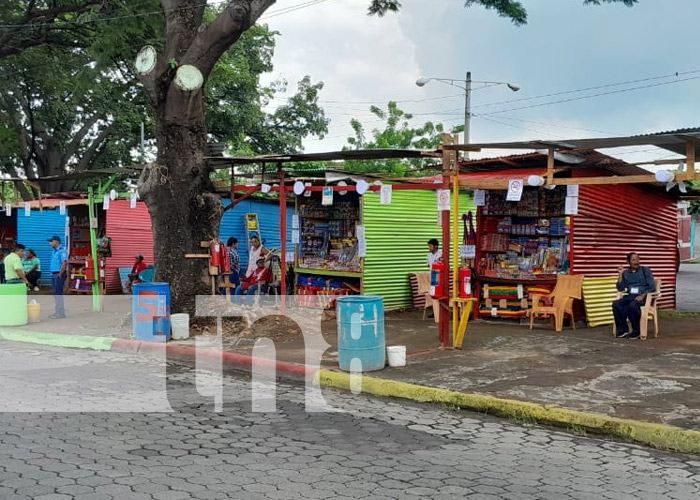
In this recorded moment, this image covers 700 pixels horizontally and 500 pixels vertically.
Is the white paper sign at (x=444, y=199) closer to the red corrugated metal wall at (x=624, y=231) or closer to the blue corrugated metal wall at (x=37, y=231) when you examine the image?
the red corrugated metal wall at (x=624, y=231)

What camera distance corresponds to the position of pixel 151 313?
38.7 ft

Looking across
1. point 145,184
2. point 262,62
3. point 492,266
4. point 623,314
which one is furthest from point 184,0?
point 262,62

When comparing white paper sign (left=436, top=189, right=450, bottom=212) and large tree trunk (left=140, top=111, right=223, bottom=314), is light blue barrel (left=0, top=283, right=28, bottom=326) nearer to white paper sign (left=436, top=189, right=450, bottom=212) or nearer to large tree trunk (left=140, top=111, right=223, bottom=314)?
large tree trunk (left=140, top=111, right=223, bottom=314)

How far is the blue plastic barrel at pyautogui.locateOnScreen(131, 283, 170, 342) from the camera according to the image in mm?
11672

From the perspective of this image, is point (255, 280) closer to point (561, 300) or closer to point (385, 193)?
point (385, 193)

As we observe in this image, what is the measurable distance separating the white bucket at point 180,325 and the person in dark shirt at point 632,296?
287 inches

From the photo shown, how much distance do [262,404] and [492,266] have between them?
7.61 m

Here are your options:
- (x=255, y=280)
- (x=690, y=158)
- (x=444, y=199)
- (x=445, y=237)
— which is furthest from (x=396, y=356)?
(x=255, y=280)

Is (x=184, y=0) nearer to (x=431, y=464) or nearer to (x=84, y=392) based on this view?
(x=84, y=392)

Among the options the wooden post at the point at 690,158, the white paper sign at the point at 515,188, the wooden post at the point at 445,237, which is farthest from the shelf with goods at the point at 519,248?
the wooden post at the point at 690,158

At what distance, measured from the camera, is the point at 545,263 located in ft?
44.2

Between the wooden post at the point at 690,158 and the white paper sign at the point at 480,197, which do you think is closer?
the wooden post at the point at 690,158

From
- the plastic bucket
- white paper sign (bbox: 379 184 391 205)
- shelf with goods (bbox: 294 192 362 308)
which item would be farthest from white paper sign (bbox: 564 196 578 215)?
the plastic bucket

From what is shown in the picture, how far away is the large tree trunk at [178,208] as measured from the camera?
12828 millimetres
